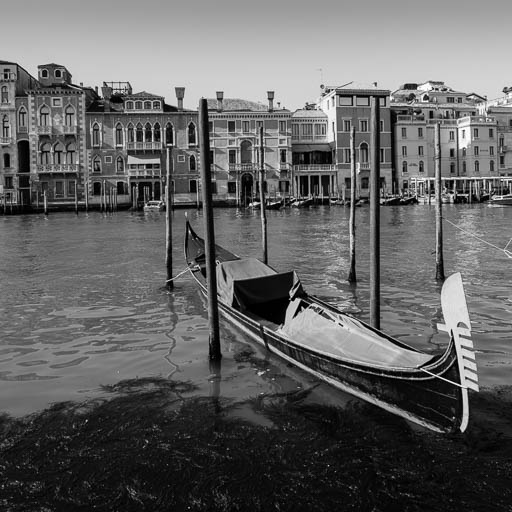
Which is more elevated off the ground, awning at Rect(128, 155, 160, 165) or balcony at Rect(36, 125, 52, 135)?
balcony at Rect(36, 125, 52, 135)

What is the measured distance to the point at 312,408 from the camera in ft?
15.3

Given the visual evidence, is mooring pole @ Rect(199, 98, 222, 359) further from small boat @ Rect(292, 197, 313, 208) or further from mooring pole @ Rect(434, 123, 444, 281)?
small boat @ Rect(292, 197, 313, 208)

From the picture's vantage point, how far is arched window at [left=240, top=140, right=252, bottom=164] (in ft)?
145

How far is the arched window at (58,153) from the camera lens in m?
42.2

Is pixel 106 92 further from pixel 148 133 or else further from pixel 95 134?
pixel 148 133

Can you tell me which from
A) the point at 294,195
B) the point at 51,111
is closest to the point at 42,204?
the point at 51,111

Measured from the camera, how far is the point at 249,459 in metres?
3.89

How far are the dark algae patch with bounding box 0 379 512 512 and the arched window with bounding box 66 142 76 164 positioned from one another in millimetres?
39954

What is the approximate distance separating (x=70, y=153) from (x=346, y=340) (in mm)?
40502

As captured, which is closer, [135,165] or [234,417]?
[234,417]

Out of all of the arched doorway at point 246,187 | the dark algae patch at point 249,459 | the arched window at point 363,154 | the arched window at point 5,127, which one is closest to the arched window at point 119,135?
the arched window at point 5,127

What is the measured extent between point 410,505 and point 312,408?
1394 millimetres

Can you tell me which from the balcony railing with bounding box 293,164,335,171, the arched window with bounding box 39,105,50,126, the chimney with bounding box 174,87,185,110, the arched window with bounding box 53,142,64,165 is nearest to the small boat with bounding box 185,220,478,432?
the arched window with bounding box 53,142,64,165

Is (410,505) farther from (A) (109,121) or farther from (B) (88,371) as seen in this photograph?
(A) (109,121)
